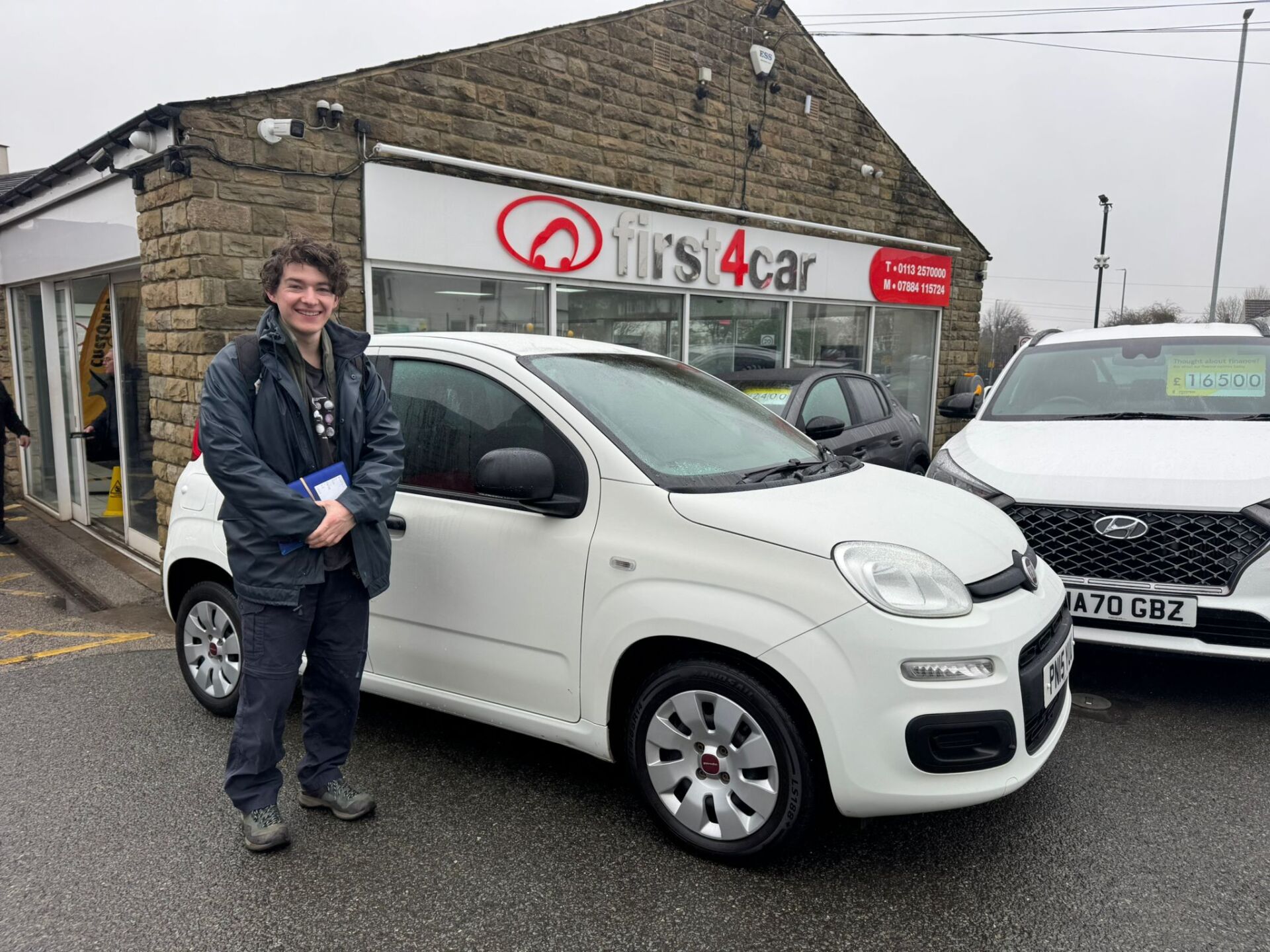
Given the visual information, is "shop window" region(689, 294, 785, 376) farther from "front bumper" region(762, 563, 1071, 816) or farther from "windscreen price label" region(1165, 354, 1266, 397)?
"front bumper" region(762, 563, 1071, 816)

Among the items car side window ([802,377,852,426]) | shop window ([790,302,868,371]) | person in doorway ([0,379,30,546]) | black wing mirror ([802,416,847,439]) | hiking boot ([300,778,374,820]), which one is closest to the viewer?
hiking boot ([300,778,374,820])

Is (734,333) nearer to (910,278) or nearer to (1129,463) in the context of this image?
(910,278)

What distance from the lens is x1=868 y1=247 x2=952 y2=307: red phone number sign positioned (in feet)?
37.8

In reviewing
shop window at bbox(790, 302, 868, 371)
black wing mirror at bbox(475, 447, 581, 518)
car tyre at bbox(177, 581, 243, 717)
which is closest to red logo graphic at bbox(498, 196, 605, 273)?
shop window at bbox(790, 302, 868, 371)

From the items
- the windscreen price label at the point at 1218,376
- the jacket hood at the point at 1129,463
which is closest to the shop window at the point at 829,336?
the windscreen price label at the point at 1218,376

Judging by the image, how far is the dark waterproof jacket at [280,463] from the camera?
2.67 m

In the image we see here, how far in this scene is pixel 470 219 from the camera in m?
7.14

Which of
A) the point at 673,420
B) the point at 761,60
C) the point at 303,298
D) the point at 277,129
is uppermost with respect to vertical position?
the point at 761,60

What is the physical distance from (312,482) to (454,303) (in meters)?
4.78

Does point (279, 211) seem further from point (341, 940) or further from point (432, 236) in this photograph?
point (341, 940)

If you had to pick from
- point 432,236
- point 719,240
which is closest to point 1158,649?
point 432,236

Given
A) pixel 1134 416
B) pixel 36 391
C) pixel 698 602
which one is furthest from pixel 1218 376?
pixel 36 391

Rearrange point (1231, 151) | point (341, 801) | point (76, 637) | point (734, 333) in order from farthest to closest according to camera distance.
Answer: point (1231, 151) → point (734, 333) → point (76, 637) → point (341, 801)

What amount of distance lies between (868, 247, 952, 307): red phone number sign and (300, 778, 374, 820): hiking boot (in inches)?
389
